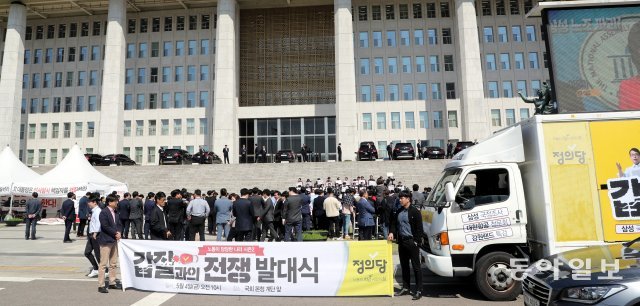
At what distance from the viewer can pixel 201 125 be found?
46.5m

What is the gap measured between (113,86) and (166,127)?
7092 millimetres

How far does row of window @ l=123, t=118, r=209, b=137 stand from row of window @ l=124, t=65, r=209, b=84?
487 centimetres

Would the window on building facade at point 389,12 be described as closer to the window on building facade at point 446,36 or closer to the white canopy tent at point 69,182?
the window on building facade at point 446,36

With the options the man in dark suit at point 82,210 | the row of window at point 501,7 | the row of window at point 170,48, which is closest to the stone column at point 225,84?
the row of window at point 170,48

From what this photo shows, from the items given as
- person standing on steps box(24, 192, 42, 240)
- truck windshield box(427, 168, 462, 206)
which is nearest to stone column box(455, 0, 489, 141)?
truck windshield box(427, 168, 462, 206)

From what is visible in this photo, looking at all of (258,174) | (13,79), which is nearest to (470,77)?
(258,174)

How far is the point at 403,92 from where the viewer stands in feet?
149

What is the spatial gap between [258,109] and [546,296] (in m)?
42.9

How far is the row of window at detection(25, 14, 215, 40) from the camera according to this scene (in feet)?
158

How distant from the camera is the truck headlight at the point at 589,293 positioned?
411cm

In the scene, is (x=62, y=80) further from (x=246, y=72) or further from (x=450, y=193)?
(x=450, y=193)

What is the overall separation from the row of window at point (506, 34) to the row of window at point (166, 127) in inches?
1321

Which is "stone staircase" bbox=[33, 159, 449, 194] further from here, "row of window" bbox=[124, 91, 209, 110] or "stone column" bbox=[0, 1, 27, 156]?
"stone column" bbox=[0, 1, 27, 156]

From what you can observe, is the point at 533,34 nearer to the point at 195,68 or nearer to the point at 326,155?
the point at 326,155
